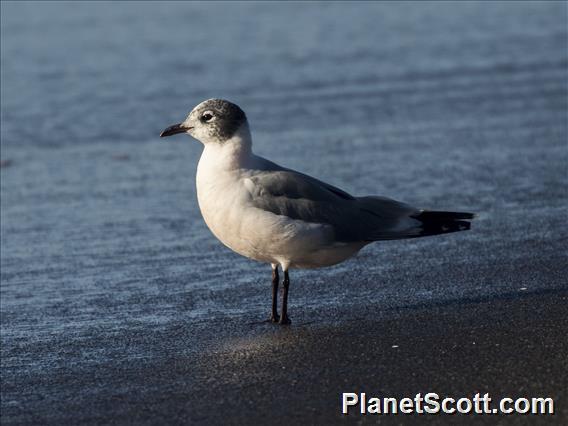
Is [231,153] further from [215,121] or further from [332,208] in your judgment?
[332,208]

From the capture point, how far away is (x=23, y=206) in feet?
28.5

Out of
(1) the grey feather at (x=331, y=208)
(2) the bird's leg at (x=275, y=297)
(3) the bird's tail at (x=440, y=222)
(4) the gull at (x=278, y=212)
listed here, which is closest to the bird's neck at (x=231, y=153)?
Result: (4) the gull at (x=278, y=212)

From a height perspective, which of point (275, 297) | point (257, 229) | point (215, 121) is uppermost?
point (215, 121)

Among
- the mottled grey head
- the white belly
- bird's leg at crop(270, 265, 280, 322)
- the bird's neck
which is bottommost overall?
bird's leg at crop(270, 265, 280, 322)

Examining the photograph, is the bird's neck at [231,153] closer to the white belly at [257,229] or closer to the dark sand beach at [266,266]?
the white belly at [257,229]

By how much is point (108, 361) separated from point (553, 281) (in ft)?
7.82

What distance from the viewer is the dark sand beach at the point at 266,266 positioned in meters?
5.07

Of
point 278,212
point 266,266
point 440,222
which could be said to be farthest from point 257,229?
point 266,266

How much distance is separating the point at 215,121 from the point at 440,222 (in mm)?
1252

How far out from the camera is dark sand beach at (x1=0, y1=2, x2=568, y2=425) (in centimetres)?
507

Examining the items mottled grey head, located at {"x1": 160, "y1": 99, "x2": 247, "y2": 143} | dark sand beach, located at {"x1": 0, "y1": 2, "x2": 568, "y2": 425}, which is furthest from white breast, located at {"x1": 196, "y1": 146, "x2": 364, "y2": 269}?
dark sand beach, located at {"x1": 0, "y1": 2, "x2": 568, "y2": 425}

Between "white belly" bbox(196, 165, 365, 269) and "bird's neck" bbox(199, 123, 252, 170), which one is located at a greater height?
"bird's neck" bbox(199, 123, 252, 170)

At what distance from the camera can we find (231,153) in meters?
6.20

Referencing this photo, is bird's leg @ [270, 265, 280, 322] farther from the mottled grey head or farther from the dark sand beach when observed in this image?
the mottled grey head
